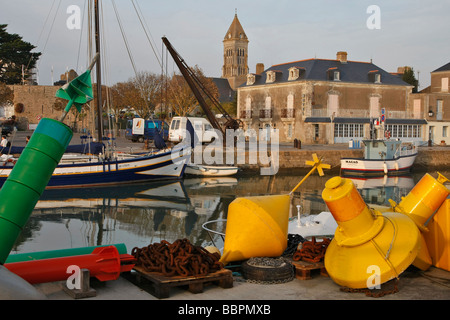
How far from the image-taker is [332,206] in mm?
5473

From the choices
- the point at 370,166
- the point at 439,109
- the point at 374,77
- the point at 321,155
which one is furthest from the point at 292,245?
the point at 439,109

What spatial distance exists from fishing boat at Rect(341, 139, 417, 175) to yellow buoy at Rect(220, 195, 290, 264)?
24684 mm

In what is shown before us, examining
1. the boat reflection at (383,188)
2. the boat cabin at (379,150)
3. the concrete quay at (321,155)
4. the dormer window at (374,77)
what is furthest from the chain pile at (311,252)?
the dormer window at (374,77)

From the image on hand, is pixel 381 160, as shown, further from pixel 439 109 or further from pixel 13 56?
pixel 13 56

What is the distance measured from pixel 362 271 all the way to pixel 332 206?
0.79m

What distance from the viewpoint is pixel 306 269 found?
19.5 feet

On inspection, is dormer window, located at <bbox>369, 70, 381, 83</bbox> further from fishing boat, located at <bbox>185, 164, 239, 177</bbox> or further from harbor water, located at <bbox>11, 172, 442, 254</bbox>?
fishing boat, located at <bbox>185, 164, 239, 177</bbox>

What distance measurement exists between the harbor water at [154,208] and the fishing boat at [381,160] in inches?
51.0

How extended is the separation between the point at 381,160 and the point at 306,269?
26.3 m

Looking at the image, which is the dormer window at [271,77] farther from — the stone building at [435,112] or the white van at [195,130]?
the stone building at [435,112]

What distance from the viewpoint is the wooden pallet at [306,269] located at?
595cm
